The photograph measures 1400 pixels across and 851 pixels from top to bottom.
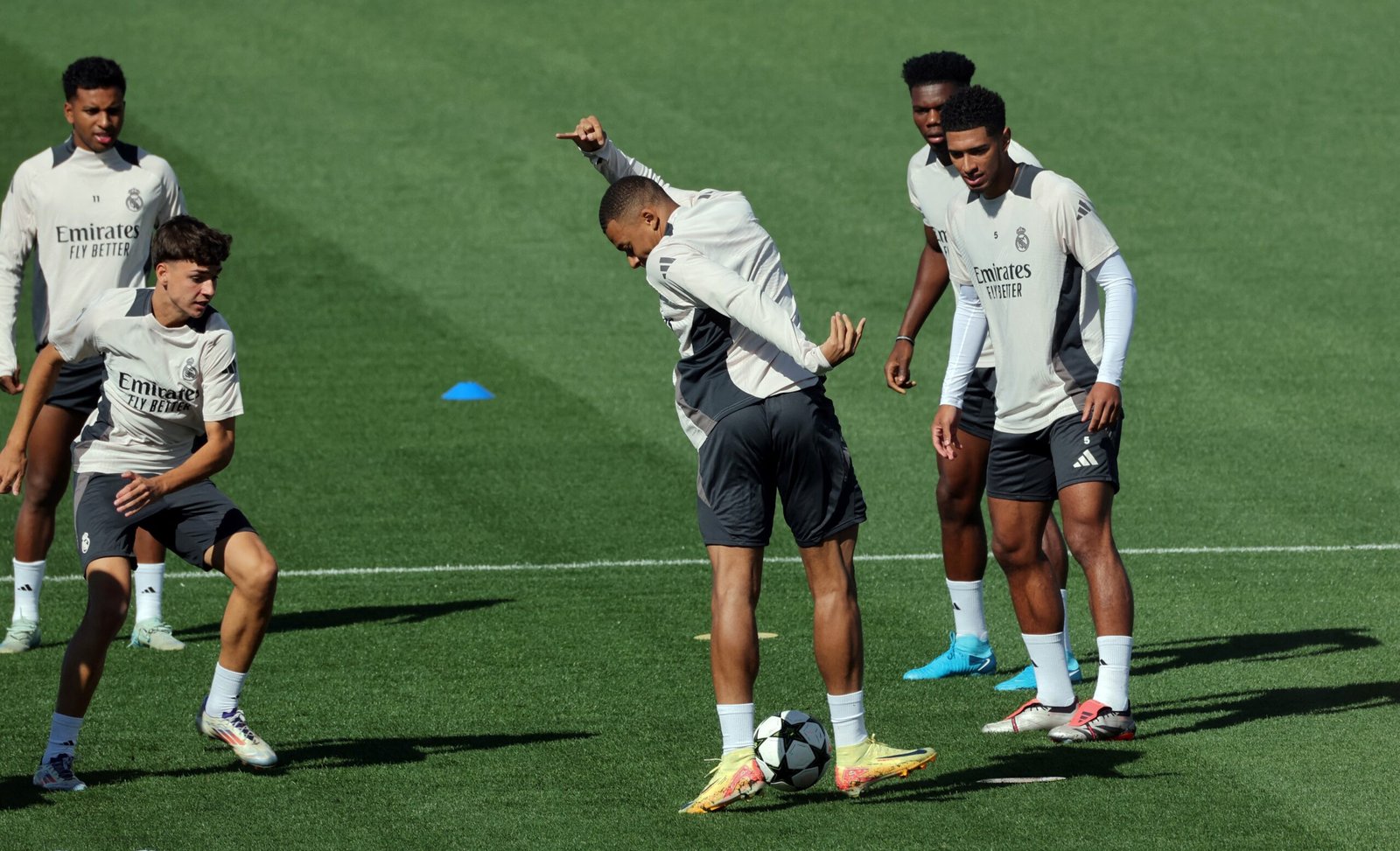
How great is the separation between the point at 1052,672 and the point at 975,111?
2.17 metres

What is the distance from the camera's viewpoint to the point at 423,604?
10.2m

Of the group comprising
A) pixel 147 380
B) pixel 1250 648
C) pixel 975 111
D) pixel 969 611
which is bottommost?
pixel 1250 648

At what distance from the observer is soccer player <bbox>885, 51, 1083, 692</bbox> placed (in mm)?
8523

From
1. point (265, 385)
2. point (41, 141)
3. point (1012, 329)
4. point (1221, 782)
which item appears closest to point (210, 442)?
point (1012, 329)

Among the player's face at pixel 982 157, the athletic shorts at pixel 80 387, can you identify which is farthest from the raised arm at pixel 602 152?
the athletic shorts at pixel 80 387

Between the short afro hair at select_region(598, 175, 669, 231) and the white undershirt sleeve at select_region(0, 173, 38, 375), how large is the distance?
3.94 m

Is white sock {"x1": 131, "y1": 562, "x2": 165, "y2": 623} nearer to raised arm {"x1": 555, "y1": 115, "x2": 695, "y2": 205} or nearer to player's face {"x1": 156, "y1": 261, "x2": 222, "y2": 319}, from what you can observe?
player's face {"x1": 156, "y1": 261, "x2": 222, "y2": 319}

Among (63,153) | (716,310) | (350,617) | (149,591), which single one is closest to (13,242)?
(63,153)

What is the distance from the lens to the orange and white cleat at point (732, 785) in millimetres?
6602

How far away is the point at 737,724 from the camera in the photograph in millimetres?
6719

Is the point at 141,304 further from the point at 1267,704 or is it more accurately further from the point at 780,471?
the point at 1267,704

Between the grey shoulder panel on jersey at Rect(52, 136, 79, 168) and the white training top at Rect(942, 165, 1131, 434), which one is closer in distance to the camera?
the white training top at Rect(942, 165, 1131, 434)

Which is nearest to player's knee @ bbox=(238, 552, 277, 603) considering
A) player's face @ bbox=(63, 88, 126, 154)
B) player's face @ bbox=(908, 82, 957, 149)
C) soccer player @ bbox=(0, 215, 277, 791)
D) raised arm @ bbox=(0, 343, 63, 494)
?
soccer player @ bbox=(0, 215, 277, 791)

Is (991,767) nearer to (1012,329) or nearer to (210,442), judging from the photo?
(1012,329)
